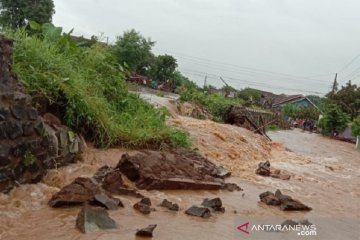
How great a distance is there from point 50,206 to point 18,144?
979mm

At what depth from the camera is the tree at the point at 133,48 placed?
37.8 metres

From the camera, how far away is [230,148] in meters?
12.9

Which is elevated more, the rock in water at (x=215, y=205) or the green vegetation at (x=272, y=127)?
the green vegetation at (x=272, y=127)

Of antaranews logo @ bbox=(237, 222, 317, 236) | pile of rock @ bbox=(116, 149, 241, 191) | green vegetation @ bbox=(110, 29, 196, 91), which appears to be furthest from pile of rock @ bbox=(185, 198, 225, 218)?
green vegetation @ bbox=(110, 29, 196, 91)

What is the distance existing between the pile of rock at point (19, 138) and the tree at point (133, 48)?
31.1 m

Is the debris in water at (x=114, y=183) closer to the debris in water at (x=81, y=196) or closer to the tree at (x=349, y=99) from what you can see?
the debris in water at (x=81, y=196)

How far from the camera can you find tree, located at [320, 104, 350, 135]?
36500 millimetres

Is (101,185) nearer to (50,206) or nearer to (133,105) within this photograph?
(50,206)

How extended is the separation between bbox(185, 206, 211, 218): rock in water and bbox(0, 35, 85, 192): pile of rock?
224 centimetres

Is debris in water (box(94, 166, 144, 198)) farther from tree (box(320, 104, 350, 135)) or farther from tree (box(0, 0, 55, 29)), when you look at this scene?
tree (box(320, 104, 350, 135))

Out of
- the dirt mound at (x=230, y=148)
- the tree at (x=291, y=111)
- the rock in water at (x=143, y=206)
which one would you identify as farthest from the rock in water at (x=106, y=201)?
the tree at (x=291, y=111)

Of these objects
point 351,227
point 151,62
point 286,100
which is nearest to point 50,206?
point 351,227

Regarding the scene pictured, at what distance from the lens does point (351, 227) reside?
6578 millimetres

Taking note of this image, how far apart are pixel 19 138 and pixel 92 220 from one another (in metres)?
1.80
